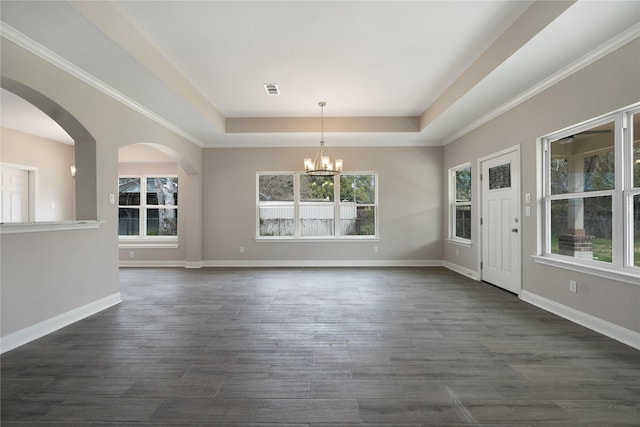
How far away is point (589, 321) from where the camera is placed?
3.15 meters

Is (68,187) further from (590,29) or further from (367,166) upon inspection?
(590,29)

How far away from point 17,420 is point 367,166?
618 cm

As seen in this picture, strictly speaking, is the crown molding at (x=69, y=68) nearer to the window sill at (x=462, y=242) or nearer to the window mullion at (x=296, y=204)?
the window mullion at (x=296, y=204)

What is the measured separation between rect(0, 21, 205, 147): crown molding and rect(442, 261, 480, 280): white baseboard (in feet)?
18.8

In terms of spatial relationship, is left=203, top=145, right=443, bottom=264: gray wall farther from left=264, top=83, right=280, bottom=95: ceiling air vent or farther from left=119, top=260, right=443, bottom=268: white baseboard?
left=264, top=83, right=280, bottom=95: ceiling air vent

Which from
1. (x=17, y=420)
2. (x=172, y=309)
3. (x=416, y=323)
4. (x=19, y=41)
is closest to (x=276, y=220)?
(x=172, y=309)

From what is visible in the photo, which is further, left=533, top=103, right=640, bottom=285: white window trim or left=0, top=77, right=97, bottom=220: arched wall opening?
left=0, top=77, right=97, bottom=220: arched wall opening

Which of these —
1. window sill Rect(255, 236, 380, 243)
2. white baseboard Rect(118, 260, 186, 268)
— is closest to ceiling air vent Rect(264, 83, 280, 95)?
window sill Rect(255, 236, 380, 243)

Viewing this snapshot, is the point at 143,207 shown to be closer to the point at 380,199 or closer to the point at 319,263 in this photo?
the point at 319,263

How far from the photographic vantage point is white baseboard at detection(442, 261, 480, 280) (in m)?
5.53

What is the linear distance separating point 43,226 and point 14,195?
4373 millimetres

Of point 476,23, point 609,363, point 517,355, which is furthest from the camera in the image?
point 476,23

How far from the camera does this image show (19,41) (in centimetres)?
270

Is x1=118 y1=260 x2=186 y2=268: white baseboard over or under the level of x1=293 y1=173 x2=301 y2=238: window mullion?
under
